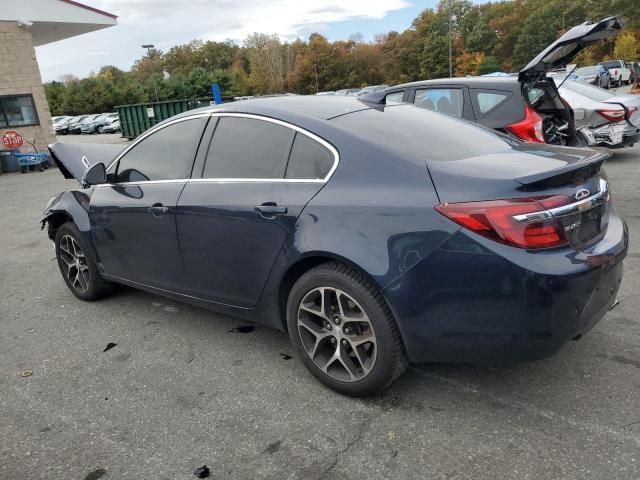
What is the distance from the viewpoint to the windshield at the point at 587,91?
9246 mm

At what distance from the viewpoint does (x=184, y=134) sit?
3.74 m

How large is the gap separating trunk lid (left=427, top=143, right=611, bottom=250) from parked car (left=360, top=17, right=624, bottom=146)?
3.49 meters

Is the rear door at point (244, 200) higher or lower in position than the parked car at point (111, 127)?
higher

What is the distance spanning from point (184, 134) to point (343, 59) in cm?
8175

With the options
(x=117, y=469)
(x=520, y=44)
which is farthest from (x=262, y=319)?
(x=520, y=44)

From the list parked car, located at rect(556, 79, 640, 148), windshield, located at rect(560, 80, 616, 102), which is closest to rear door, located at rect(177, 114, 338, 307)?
parked car, located at rect(556, 79, 640, 148)

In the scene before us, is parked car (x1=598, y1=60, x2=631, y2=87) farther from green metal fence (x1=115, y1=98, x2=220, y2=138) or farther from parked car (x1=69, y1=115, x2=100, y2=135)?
parked car (x1=69, y1=115, x2=100, y2=135)

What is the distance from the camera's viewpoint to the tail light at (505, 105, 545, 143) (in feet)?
20.8

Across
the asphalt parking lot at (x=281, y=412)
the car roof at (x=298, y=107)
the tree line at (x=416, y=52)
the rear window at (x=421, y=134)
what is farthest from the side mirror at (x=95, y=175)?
the tree line at (x=416, y=52)

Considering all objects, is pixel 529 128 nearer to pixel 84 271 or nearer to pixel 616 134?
pixel 616 134

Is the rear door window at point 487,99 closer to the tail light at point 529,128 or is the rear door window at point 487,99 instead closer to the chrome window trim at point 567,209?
the tail light at point 529,128

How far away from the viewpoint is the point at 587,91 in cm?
945

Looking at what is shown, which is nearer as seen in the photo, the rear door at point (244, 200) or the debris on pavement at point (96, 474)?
the debris on pavement at point (96, 474)

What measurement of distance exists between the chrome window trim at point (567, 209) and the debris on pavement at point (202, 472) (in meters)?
1.80
